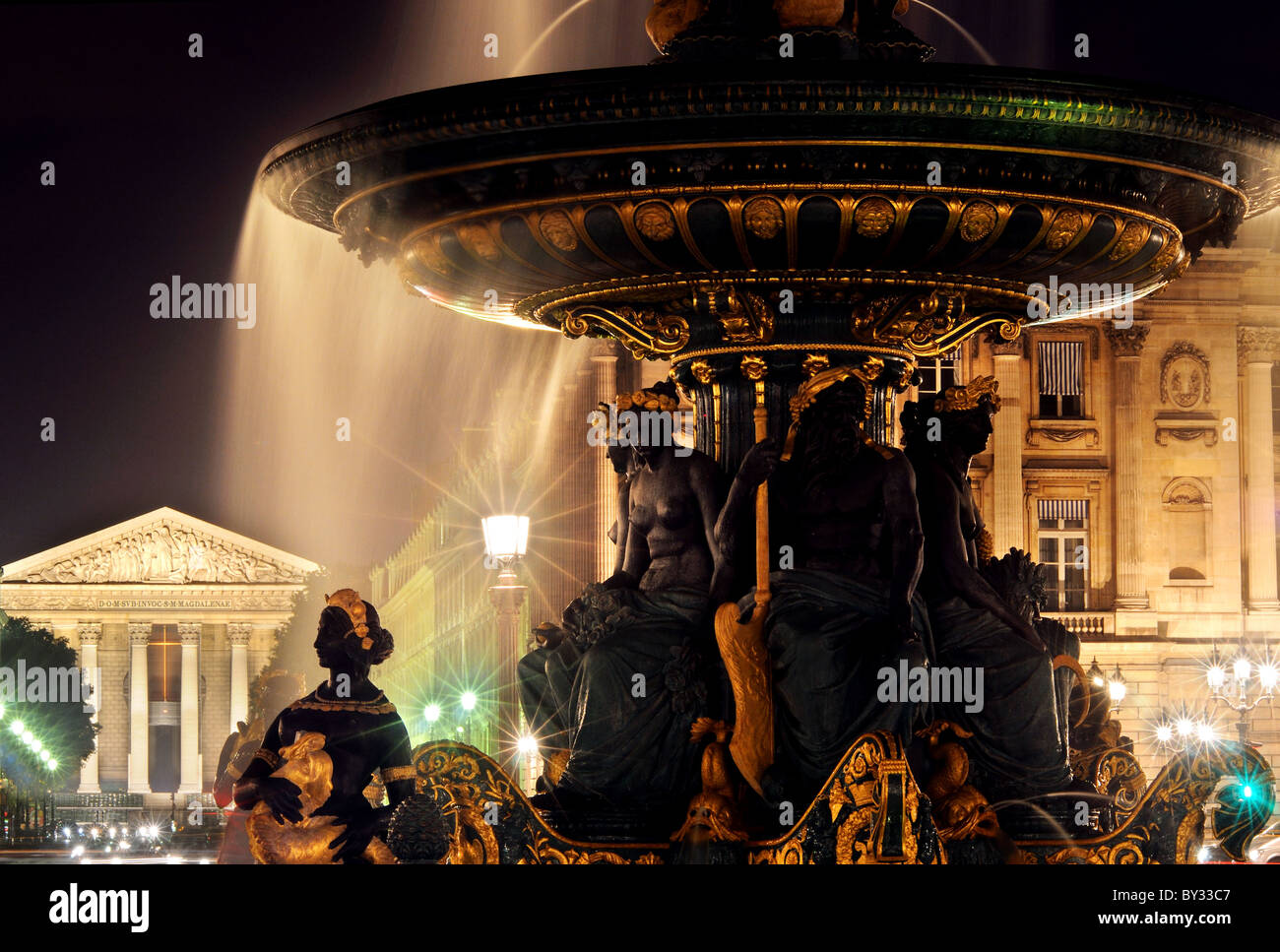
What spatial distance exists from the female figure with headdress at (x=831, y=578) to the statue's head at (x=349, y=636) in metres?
0.98

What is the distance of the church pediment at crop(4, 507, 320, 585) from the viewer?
78.6m

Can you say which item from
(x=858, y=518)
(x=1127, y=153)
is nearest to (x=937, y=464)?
(x=858, y=518)

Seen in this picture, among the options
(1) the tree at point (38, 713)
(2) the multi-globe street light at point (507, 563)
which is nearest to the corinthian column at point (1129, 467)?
(1) the tree at point (38, 713)

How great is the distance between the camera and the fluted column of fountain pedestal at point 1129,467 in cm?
4541

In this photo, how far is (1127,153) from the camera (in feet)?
21.1

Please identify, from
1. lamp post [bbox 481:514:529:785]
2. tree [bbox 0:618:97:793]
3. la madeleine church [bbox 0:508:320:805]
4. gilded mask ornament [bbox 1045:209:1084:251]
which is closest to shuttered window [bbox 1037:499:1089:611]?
tree [bbox 0:618:97:793]

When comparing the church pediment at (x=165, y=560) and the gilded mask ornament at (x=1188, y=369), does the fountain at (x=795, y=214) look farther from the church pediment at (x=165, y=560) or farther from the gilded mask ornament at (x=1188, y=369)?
the church pediment at (x=165, y=560)

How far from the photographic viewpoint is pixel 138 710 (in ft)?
271

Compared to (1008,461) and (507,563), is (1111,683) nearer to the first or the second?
(1008,461)

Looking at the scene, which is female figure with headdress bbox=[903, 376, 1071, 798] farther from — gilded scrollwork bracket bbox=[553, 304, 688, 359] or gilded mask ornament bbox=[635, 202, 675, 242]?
gilded mask ornament bbox=[635, 202, 675, 242]

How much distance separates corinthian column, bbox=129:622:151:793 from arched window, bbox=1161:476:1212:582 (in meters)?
42.6

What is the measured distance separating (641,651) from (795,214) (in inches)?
49.3

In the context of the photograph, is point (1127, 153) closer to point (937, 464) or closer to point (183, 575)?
point (937, 464)

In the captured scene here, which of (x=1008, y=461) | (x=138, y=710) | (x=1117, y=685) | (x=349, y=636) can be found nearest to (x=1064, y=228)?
(x=349, y=636)
